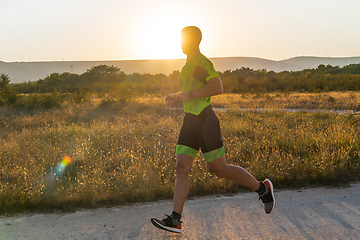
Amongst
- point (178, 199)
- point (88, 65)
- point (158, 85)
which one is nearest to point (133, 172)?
point (178, 199)

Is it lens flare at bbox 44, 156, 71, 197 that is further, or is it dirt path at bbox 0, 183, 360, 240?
lens flare at bbox 44, 156, 71, 197

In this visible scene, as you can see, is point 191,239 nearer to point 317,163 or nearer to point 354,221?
point 354,221

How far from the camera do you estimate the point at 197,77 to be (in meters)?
2.51

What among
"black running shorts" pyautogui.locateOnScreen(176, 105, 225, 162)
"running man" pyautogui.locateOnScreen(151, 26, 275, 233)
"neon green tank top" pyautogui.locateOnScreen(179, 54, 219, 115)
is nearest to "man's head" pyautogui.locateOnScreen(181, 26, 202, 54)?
"running man" pyautogui.locateOnScreen(151, 26, 275, 233)

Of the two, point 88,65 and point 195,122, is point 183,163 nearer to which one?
point 195,122

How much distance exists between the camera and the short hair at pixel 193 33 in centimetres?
255

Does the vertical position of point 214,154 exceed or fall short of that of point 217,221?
it exceeds it

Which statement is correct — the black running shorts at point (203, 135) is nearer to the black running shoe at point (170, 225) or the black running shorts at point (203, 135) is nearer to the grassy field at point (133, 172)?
the black running shoe at point (170, 225)

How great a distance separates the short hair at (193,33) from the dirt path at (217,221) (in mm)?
1872

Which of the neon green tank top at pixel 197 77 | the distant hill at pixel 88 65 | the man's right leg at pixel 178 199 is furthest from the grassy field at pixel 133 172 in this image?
the distant hill at pixel 88 65

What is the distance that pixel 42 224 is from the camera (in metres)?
2.87

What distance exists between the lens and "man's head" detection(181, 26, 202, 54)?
100 inches

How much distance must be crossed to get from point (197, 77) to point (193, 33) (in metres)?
0.43

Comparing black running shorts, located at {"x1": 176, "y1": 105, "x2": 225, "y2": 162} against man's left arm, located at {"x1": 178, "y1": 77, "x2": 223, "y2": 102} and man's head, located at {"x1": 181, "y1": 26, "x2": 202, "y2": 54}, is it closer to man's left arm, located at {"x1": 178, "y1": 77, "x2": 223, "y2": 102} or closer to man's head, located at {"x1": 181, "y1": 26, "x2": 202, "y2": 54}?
man's left arm, located at {"x1": 178, "y1": 77, "x2": 223, "y2": 102}
